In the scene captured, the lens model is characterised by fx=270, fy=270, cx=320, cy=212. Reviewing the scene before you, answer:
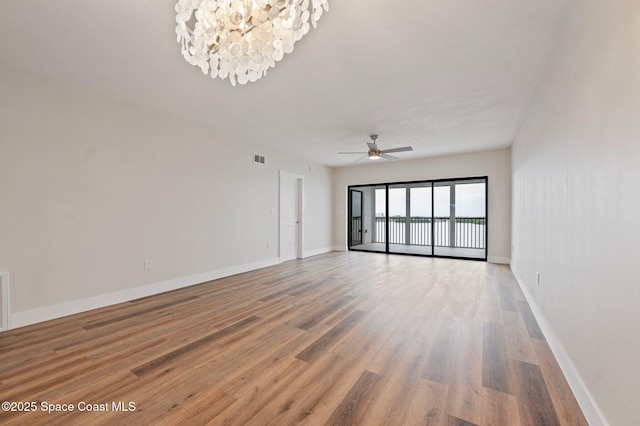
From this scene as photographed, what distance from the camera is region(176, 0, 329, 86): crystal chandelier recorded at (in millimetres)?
1445

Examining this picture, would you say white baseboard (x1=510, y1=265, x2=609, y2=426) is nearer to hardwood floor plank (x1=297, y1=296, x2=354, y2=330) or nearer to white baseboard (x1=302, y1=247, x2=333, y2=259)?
hardwood floor plank (x1=297, y1=296, x2=354, y2=330)

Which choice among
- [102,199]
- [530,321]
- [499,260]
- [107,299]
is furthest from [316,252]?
[530,321]

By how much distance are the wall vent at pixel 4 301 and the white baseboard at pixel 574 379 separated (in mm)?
4654

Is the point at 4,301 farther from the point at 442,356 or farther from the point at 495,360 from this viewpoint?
the point at 495,360

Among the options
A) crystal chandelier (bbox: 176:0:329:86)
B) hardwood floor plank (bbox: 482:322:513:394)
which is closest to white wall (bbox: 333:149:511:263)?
hardwood floor plank (bbox: 482:322:513:394)

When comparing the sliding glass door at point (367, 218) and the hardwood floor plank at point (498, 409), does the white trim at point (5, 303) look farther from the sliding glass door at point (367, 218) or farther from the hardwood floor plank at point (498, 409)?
the sliding glass door at point (367, 218)

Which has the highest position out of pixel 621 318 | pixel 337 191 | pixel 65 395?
pixel 337 191

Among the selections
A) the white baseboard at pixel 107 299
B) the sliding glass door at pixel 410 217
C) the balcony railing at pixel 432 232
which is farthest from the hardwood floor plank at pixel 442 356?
the sliding glass door at pixel 410 217

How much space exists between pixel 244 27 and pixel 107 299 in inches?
142

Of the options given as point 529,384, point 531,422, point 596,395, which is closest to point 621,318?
point 596,395

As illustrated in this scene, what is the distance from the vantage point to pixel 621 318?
3.94ft

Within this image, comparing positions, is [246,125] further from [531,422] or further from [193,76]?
[531,422]

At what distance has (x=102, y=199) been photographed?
3.36 meters

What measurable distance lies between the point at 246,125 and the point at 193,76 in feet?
5.15
